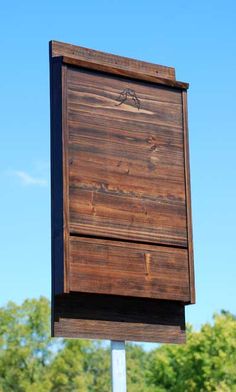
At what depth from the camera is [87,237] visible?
485 centimetres

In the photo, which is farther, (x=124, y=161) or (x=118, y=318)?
(x=124, y=161)

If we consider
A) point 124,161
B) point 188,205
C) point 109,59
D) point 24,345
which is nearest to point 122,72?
point 109,59

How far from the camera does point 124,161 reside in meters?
5.12

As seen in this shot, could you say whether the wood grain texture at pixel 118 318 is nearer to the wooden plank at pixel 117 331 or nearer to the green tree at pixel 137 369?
the wooden plank at pixel 117 331

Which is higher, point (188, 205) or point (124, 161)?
point (124, 161)

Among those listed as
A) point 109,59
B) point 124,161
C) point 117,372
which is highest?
point 109,59

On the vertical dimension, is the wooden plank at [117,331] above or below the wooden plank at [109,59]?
below

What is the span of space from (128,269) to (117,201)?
396mm

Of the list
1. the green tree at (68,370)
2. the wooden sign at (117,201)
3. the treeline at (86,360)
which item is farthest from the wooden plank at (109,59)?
the green tree at (68,370)

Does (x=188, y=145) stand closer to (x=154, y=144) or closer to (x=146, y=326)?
(x=154, y=144)

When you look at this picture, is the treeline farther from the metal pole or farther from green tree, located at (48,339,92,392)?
the metal pole

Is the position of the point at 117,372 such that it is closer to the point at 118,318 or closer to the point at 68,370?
the point at 118,318

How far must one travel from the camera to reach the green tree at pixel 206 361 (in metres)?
33.4

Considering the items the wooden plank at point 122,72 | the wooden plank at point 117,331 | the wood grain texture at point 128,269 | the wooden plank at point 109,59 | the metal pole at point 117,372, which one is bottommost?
the metal pole at point 117,372
